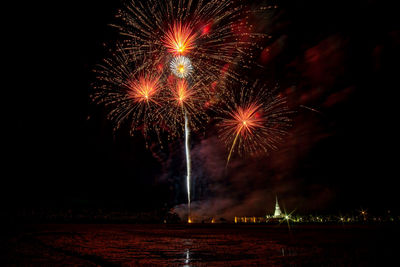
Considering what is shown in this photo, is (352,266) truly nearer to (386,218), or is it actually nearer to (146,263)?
(146,263)

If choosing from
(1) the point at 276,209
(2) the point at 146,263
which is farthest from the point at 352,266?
(1) the point at 276,209

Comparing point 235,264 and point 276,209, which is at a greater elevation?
point 276,209

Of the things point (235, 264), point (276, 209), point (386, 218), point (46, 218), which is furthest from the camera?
point (276, 209)

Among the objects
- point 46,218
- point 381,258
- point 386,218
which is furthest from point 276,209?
point 381,258

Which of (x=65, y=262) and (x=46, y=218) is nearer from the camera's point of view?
(x=65, y=262)

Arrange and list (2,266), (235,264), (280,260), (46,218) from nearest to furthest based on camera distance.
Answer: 1. (2,266)
2. (235,264)
3. (280,260)
4. (46,218)

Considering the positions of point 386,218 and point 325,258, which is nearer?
point 325,258

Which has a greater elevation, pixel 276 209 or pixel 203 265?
pixel 276 209

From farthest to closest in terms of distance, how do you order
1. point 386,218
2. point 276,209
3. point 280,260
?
point 276,209 < point 386,218 < point 280,260

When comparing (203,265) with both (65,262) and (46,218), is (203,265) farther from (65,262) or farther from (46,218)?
(46,218)

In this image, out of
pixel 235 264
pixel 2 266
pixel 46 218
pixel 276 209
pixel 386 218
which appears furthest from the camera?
pixel 276 209
